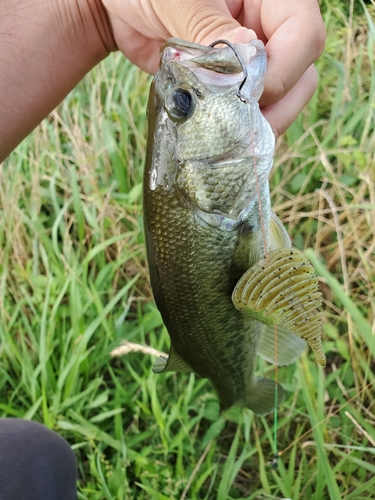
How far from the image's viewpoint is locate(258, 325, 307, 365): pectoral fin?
5.09ft

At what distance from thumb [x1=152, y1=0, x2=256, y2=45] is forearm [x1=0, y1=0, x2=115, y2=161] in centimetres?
69

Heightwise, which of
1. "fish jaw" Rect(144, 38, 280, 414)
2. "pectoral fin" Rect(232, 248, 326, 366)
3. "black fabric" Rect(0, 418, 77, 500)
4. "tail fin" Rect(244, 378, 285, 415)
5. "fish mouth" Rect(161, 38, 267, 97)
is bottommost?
"tail fin" Rect(244, 378, 285, 415)

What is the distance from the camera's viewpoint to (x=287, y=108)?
1554mm

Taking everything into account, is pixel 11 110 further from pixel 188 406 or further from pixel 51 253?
pixel 188 406

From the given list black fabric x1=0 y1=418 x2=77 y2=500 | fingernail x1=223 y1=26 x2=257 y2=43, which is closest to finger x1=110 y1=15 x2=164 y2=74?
fingernail x1=223 y1=26 x2=257 y2=43

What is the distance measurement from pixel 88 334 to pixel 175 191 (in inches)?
48.1

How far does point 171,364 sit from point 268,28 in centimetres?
123

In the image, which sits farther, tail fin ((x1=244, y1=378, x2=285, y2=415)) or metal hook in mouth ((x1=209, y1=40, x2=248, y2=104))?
tail fin ((x1=244, y1=378, x2=285, y2=415))

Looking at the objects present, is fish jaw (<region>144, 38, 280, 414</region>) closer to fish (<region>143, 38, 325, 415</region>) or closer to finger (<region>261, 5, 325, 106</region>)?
fish (<region>143, 38, 325, 415</region>)

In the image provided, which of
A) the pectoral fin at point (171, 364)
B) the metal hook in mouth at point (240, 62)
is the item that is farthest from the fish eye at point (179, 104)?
the pectoral fin at point (171, 364)

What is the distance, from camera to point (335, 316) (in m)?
2.23

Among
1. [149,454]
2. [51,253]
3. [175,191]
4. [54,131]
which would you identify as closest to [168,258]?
[175,191]

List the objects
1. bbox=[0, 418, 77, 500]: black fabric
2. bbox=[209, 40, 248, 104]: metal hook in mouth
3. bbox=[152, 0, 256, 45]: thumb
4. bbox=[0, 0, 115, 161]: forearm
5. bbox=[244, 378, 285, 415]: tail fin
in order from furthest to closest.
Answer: bbox=[0, 0, 115, 161]: forearm, bbox=[244, 378, 285, 415]: tail fin, bbox=[0, 418, 77, 500]: black fabric, bbox=[152, 0, 256, 45]: thumb, bbox=[209, 40, 248, 104]: metal hook in mouth

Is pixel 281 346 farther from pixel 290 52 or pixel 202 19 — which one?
pixel 202 19
